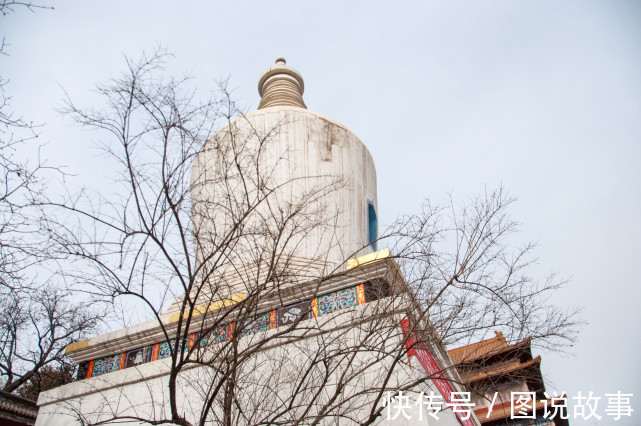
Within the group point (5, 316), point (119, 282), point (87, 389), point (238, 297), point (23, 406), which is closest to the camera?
point (119, 282)

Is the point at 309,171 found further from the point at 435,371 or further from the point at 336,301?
the point at 435,371

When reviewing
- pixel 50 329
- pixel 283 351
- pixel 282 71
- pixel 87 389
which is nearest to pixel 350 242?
pixel 283 351

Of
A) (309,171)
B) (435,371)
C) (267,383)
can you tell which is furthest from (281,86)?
(267,383)

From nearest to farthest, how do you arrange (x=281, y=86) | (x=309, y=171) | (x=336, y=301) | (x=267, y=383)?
(x=267, y=383) → (x=336, y=301) → (x=309, y=171) → (x=281, y=86)

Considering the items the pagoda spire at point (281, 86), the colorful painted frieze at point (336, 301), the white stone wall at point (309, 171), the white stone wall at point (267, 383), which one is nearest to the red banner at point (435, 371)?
the white stone wall at point (267, 383)

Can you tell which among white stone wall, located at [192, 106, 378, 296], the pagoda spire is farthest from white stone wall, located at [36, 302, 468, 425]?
the pagoda spire

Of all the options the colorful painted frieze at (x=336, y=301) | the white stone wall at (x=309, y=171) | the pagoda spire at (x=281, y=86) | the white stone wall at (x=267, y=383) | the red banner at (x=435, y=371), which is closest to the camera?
the white stone wall at (x=267, y=383)

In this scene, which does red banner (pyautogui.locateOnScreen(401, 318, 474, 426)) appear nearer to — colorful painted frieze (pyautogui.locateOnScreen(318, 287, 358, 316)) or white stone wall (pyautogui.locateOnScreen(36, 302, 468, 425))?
white stone wall (pyautogui.locateOnScreen(36, 302, 468, 425))

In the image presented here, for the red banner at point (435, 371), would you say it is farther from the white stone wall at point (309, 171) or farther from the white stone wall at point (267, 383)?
the white stone wall at point (309, 171)

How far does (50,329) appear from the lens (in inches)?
416

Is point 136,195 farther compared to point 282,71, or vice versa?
A: point 282,71

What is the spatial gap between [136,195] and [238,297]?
1.91m

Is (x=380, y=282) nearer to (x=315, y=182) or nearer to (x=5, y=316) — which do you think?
(x=315, y=182)

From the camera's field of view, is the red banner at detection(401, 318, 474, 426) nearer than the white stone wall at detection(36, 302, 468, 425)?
No
